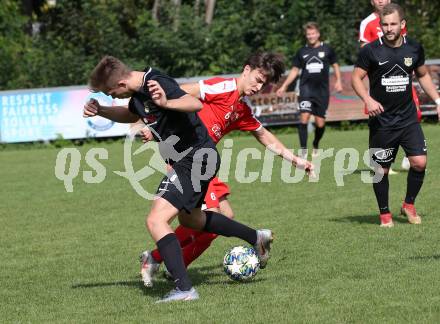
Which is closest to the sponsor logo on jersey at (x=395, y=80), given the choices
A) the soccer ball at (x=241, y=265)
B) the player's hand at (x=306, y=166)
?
the player's hand at (x=306, y=166)

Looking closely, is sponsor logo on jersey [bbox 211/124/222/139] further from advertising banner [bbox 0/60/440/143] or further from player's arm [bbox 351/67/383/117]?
advertising banner [bbox 0/60/440/143]

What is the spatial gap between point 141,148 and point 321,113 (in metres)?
4.54

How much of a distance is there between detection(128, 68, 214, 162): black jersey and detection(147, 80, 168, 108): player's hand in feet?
A: 0.39

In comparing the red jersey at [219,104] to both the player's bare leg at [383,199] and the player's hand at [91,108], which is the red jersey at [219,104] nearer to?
the player's hand at [91,108]

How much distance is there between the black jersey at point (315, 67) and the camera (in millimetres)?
15547

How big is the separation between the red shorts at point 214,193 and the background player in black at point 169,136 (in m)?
0.67

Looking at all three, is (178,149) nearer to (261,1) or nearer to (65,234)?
(65,234)

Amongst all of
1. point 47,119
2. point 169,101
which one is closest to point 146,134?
point 169,101

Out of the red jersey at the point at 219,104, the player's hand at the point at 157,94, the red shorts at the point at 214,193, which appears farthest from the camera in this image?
the red shorts at the point at 214,193

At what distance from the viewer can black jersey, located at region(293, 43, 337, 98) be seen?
1555 cm

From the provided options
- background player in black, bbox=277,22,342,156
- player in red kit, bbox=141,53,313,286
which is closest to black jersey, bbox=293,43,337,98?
background player in black, bbox=277,22,342,156

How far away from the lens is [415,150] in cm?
880

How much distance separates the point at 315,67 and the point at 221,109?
895cm

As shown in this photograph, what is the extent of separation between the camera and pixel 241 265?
6.70 m
